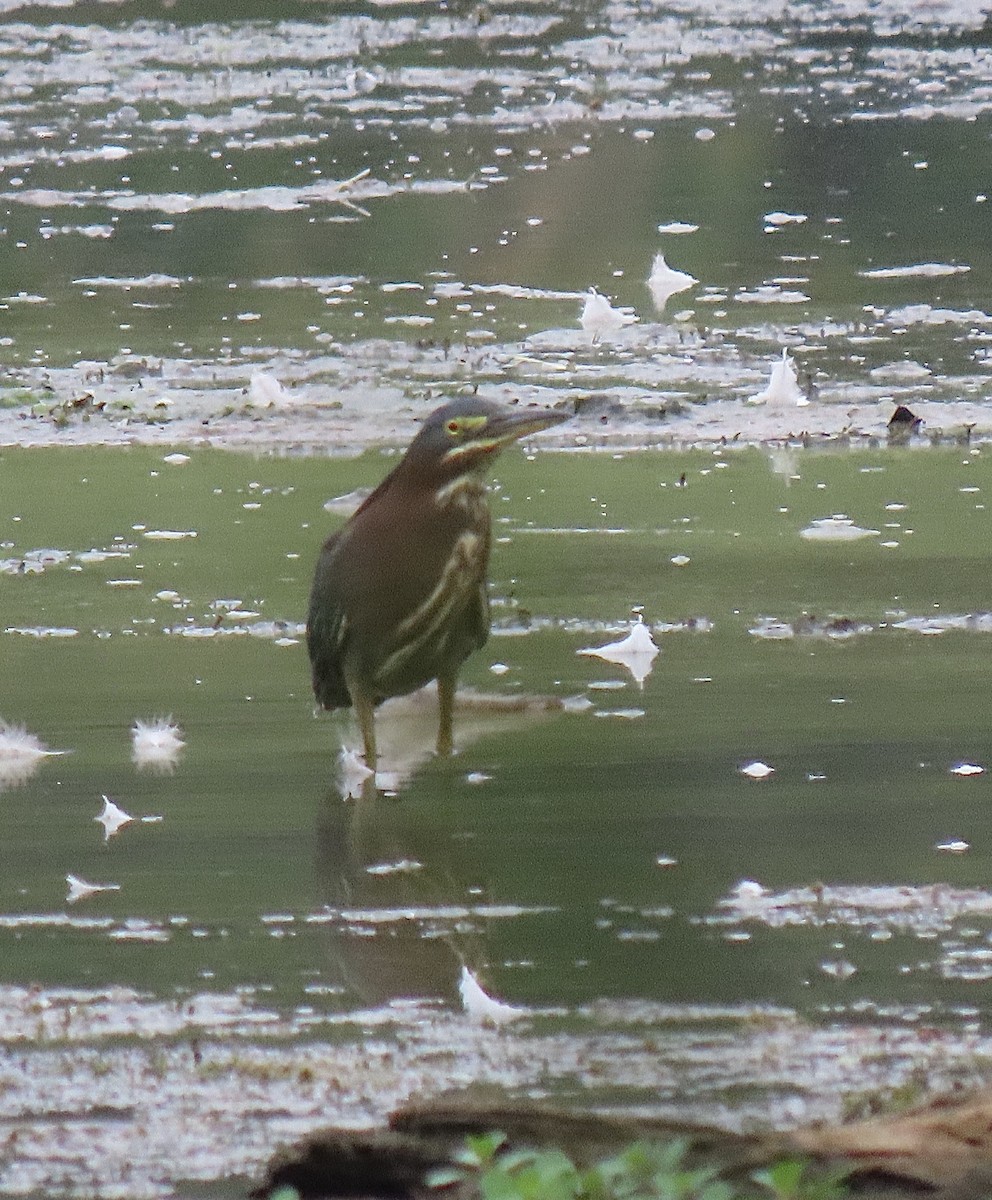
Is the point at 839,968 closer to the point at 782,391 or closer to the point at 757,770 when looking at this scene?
the point at 757,770

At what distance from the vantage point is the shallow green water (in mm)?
4648

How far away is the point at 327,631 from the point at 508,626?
3.45ft

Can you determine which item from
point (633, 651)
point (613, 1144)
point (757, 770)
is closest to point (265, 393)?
point (633, 651)

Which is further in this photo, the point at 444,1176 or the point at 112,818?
the point at 112,818

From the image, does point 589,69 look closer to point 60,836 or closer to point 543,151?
point 543,151

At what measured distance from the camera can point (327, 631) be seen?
589cm

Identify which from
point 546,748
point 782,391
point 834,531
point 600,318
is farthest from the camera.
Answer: point 600,318

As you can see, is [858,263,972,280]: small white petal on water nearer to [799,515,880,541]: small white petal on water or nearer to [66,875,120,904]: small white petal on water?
[799,515,880,541]: small white petal on water

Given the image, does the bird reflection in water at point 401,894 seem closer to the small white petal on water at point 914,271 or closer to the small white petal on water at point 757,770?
the small white petal on water at point 757,770

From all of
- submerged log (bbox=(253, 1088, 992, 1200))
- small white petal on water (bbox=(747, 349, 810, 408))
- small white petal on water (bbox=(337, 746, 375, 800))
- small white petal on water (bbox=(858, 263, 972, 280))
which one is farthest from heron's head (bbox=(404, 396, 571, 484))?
small white petal on water (bbox=(858, 263, 972, 280))

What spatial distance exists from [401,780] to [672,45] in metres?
12.0

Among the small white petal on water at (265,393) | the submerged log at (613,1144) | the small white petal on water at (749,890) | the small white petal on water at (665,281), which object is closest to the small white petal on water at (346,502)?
the small white petal on water at (265,393)

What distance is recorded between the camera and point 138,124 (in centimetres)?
1487

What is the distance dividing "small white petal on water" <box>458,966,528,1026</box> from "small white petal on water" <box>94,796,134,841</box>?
1.20m
